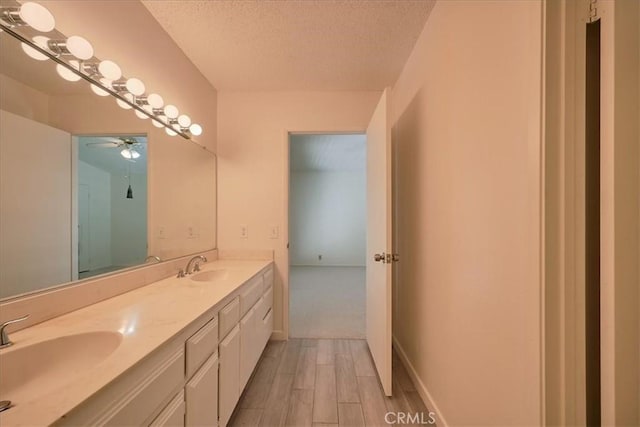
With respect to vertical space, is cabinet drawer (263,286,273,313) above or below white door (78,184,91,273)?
below

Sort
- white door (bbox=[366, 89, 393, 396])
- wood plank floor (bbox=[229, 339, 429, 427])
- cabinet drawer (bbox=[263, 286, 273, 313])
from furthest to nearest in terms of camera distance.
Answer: cabinet drawer (bbox=[263, 286, 273, 313]) < white door (bbox=[366, 89, 393, 396]) < wood plank floor (bbox=[229, 339, 429, 427])

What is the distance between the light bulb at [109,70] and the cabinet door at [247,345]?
4.88ft

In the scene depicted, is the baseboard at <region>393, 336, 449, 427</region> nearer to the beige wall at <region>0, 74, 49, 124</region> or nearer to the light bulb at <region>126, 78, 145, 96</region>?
the beige wall at <region>0, 74, 49, 124</region>

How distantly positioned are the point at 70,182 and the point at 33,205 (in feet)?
0.53

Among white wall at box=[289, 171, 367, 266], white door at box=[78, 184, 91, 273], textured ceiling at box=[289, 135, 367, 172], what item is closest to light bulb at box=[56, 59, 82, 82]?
white door at box=[78, 184, 91, 273]

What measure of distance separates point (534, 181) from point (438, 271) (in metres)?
0.77

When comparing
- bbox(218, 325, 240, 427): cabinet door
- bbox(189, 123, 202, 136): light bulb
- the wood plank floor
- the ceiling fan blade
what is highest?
bbox(189, 123, 202, 136): light bulb

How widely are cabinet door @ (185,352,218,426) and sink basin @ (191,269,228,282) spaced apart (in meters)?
0.74

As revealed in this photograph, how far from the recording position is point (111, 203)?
4.11 ft

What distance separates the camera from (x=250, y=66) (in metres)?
1.96

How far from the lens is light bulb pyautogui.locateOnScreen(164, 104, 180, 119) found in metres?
1.61

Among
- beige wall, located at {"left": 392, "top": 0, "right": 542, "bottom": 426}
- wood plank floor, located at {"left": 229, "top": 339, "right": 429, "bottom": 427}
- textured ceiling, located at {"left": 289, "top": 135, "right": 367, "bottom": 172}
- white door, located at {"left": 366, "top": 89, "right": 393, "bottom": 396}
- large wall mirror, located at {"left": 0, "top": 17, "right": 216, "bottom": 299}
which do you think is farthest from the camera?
textured ceiling, located at {"left": 289, "top": 135, "right": 367, "bottom": 172}

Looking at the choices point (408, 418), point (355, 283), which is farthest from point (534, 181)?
point (355, 283)

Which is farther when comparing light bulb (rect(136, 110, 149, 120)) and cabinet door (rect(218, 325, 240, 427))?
light bulb (rect(136, 110, 149, 120))
